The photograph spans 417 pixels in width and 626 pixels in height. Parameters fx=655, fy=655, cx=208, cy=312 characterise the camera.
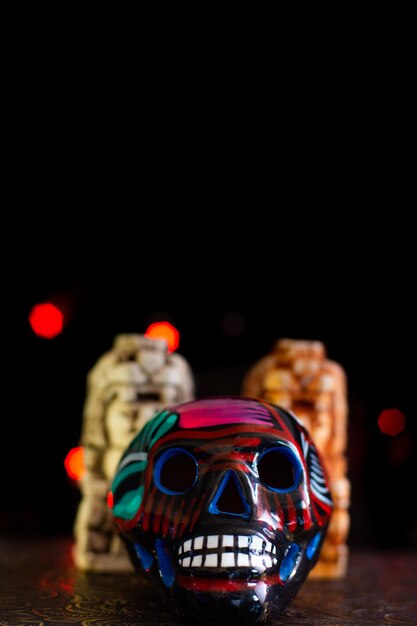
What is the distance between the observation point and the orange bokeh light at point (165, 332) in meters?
7.06

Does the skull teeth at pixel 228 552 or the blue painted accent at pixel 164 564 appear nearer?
the skull teeth at pixel 228 552

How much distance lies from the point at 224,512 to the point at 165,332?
477 cm

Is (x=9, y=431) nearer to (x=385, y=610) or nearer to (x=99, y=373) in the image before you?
(x=99, y=373)

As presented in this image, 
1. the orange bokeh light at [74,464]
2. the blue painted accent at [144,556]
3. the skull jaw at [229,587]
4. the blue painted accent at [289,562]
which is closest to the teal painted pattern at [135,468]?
the blue painted accent at [144,556]

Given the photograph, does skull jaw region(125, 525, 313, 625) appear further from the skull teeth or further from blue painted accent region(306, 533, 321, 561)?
blue painted accent region(306, 533, 321, 561)

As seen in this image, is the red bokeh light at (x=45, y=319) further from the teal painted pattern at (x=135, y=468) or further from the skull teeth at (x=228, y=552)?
the skull teeth at (x=228, y=552)

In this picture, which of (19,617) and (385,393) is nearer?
(19,617)

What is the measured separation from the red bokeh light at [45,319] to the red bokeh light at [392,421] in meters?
4.09

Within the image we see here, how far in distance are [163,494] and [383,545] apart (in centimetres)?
446

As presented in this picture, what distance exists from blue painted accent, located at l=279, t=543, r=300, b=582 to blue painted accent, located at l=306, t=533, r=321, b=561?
91 mm

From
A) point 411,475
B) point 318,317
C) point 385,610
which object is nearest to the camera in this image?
point 385,610

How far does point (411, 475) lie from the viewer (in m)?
7.30

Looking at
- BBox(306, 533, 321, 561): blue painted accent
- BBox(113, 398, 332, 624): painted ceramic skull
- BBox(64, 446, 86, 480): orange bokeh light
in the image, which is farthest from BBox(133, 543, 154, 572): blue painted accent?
BBox(64, 446, 86, 480): orange bokeh light

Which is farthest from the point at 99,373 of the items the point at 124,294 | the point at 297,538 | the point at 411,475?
the point at 411,475
